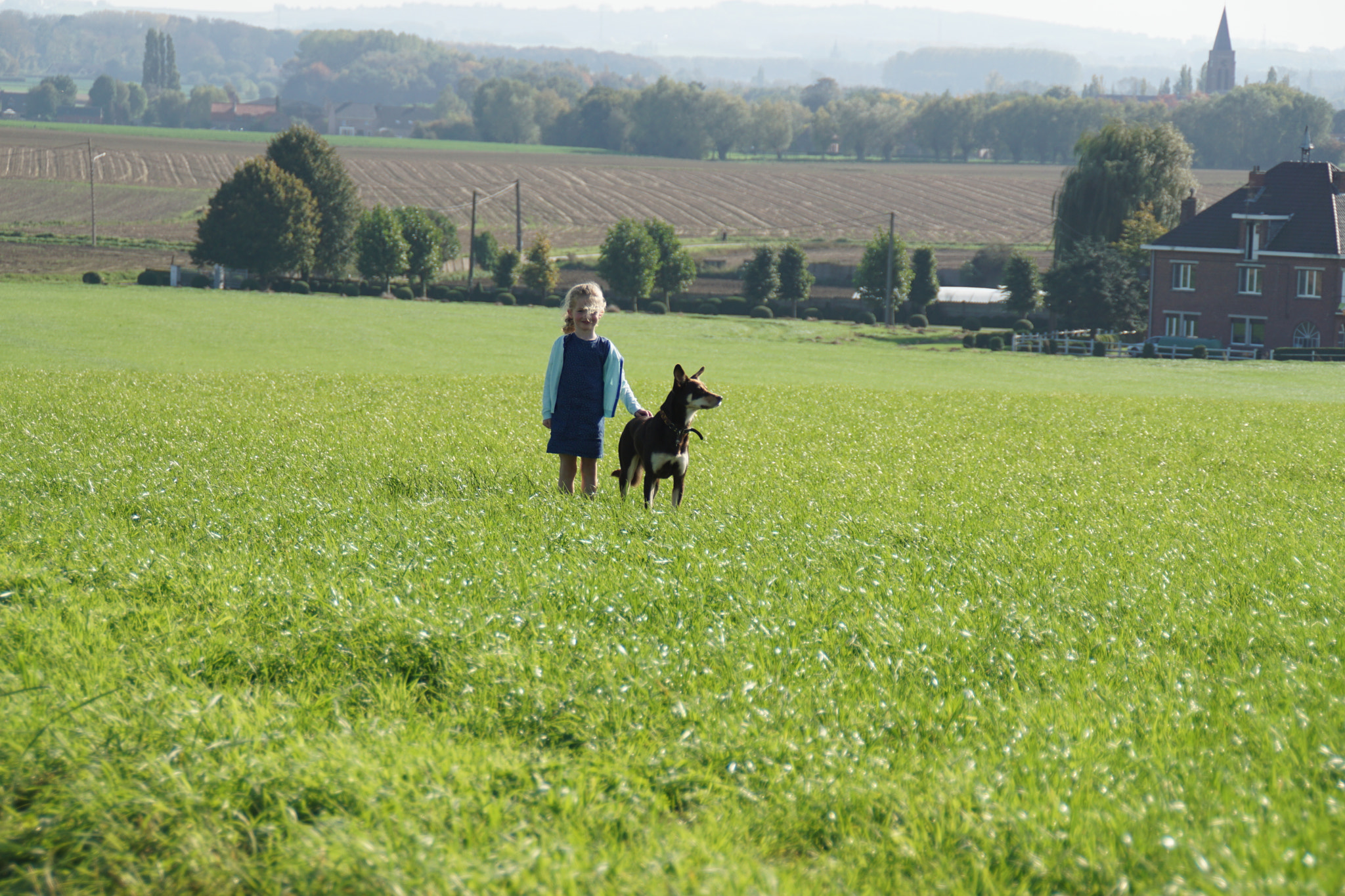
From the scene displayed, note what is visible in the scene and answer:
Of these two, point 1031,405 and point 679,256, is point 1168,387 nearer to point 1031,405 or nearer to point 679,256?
point 1031,405

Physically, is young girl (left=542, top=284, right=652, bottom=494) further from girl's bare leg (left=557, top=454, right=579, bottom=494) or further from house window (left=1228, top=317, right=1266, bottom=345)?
house window (left=1228, top=317, right=1266, bottom=345)

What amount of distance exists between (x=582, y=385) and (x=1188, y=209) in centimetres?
9152

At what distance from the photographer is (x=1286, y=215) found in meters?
86.4

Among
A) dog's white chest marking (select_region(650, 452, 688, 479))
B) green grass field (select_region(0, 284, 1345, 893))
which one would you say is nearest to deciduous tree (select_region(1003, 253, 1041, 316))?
green grass field (select_region(0, 284, 1345, 893))

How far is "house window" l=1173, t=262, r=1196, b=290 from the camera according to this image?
87.8 meters

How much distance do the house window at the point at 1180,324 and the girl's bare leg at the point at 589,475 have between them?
85.3 m

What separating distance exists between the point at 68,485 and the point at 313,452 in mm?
4382

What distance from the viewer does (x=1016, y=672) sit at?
7211 millimetres

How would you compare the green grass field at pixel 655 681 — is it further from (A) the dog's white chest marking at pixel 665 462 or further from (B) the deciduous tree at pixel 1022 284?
(B) the deciduous tree at pixel 1022 284

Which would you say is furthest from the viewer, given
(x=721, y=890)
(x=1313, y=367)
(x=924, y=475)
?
(x=1313, y=367)

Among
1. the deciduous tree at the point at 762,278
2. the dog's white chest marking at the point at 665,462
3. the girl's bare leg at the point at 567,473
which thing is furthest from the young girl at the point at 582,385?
the deciduous tree at the point at 762,278

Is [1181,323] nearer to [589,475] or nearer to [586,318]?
[589,475]

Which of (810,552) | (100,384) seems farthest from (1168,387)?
(810,552)

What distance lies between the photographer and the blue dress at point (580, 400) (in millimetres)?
12680
